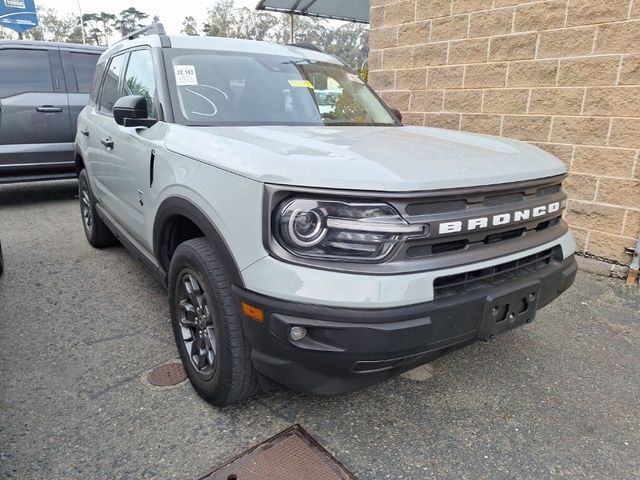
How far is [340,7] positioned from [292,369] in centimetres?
989

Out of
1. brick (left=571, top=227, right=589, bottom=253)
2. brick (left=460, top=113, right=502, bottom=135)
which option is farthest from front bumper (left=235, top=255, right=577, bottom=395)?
brick (left=460, top=113, right=502, bottom=135)

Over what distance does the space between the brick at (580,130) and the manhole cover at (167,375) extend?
12.7 feet

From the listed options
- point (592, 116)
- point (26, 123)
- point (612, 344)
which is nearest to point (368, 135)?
point (612, 344)

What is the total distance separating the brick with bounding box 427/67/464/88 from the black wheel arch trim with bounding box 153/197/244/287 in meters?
3.83

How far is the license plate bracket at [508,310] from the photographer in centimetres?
198

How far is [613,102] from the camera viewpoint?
4098 mm

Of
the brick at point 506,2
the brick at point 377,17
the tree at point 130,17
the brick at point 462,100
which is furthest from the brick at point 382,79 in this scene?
the tree at point 130,17

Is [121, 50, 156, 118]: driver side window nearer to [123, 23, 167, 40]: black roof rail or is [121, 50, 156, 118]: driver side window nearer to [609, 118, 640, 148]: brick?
[123, 23, 167, 40]: black roof rail

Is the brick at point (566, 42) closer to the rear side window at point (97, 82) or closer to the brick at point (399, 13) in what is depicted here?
the brick at point (399, 13)

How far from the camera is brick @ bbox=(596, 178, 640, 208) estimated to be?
408 centimetres

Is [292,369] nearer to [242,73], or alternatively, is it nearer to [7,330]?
[242,73]

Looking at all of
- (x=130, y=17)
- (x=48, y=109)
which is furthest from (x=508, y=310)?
(x=130, y=17)

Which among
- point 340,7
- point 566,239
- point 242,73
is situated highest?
point 340,7

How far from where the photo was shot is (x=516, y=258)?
215 cm
